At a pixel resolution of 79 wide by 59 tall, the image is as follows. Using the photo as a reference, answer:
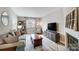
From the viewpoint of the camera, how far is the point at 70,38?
6.92 feet

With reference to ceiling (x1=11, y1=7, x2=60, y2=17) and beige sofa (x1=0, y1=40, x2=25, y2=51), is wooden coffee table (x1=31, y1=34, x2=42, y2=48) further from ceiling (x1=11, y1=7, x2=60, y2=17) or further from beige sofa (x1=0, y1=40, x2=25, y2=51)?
ceiling (x1=11, y1=7, x2=60, y2=17)

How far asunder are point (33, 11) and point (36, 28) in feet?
1.22

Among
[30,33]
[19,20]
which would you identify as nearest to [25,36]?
[30,33]

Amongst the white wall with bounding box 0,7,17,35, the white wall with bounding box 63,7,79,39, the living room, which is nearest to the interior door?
the living room

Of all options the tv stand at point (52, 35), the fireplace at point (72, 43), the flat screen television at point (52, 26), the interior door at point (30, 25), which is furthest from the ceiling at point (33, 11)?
the fireplace at point (72, 43)

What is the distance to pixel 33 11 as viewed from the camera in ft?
7.31

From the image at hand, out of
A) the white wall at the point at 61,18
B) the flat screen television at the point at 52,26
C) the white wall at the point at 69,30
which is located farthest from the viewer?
the flat screen television at the point at 52,26

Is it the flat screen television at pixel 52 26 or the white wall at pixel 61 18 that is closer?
the white wall at pixel 61 18

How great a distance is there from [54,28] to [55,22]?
0.13 meters

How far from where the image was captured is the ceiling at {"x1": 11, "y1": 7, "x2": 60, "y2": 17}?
86.4 inches

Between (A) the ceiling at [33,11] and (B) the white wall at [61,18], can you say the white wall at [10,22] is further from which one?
(B) the white wall at [61,18]

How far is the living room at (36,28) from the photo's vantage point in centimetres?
213

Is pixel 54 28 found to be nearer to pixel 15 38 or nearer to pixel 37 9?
pixel 37 9
